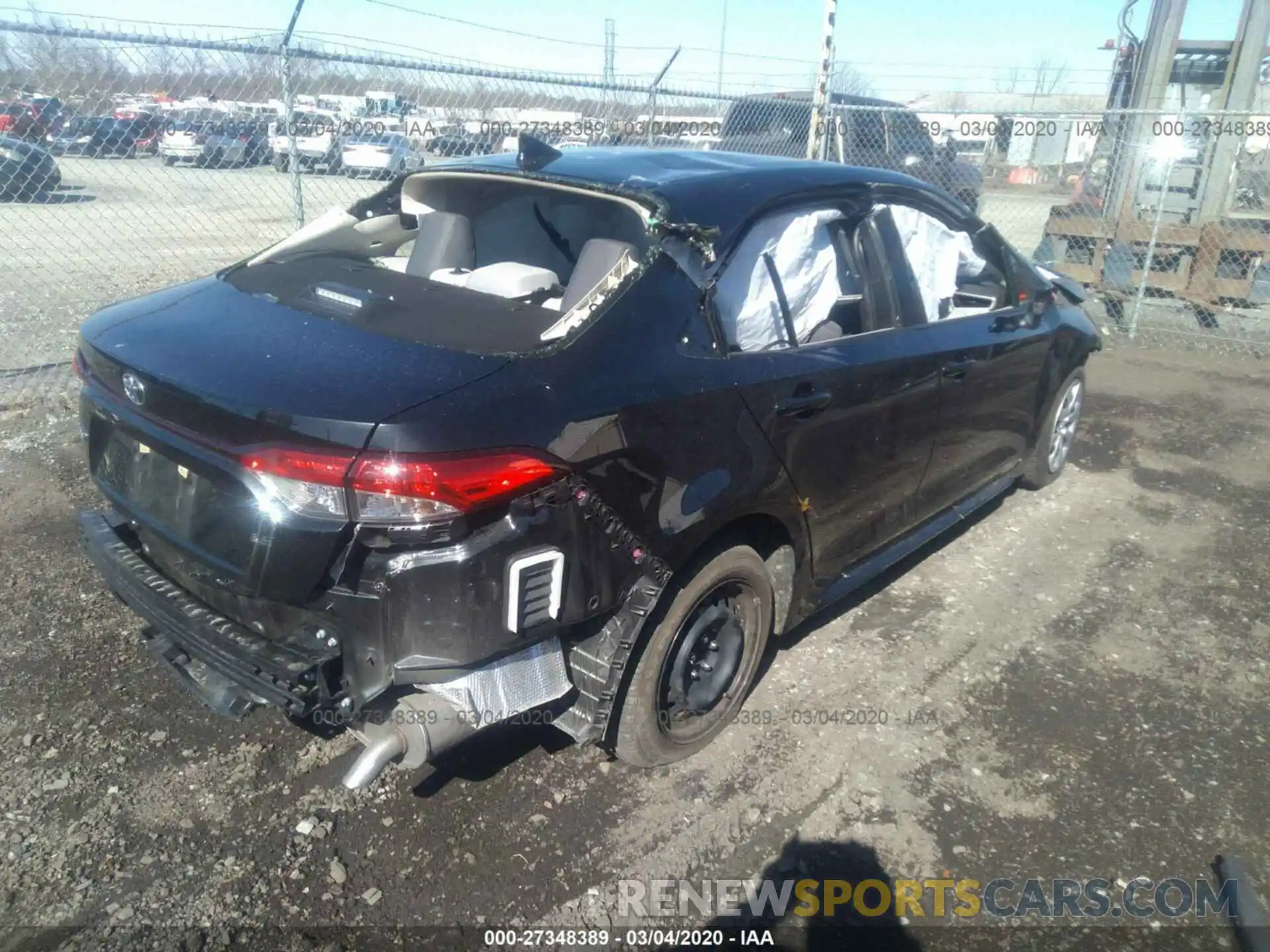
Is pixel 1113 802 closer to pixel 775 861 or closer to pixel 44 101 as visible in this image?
pixel 775 861

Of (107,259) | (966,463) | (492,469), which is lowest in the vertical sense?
(107,259)

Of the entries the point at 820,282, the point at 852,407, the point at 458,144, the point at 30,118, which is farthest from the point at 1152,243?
the point at 30,118

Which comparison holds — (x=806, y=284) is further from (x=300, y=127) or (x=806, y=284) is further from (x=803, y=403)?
(x=300, y=127)

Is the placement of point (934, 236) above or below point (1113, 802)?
above

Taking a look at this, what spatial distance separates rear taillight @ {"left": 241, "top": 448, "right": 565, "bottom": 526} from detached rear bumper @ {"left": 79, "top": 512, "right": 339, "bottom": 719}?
14.5 inches

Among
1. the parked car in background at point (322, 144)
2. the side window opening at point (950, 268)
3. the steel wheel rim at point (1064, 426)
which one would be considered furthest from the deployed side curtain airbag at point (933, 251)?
the parked car in background at point (322, 144)

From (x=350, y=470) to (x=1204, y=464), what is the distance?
19.1ft

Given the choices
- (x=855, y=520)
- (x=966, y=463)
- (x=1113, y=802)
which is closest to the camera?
(x=1113, y=802)

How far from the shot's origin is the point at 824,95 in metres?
8.55

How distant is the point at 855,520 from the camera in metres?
3.30

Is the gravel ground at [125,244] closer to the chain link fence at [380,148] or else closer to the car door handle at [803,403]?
the chain link fence at [380,148]

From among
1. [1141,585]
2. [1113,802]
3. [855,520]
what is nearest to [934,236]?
[855,520]

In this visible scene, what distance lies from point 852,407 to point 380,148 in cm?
778

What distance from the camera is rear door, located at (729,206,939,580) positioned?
109 inches
